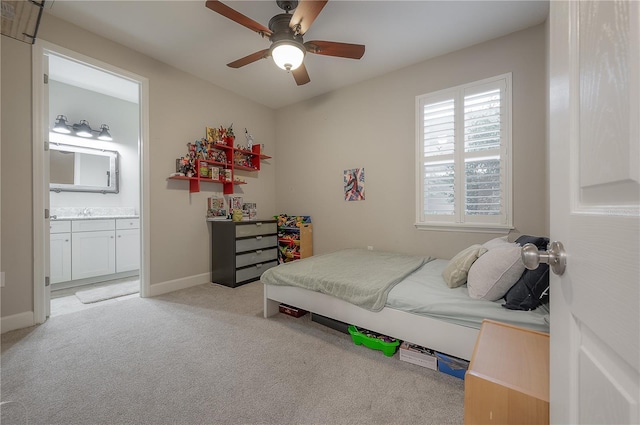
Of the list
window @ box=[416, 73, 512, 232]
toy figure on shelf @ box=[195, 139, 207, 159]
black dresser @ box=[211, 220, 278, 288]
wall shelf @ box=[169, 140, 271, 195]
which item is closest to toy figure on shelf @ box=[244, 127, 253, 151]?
wall shelf @ box=[169, 140, 271, 195]

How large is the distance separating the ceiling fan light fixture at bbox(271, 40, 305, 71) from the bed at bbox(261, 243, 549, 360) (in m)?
1.76

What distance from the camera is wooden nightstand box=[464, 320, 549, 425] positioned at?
811 mm

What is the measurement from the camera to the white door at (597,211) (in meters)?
0.33

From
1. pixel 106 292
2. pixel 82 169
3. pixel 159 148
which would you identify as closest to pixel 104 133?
pixel 82 169

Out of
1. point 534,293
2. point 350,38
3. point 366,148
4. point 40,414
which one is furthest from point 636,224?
point 366,148

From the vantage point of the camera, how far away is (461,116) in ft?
9.18

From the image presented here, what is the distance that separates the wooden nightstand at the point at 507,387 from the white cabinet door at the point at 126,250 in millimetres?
4552

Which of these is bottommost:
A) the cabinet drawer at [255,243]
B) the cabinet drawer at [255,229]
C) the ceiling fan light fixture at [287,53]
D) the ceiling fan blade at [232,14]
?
the cabinet drawer at [255,243]

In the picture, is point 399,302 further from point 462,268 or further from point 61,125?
point 61,125

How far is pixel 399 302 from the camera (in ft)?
5.58

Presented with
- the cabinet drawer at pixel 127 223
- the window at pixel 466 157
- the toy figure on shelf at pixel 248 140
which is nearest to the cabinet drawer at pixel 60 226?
the cabinet drawer at pixel 127 223

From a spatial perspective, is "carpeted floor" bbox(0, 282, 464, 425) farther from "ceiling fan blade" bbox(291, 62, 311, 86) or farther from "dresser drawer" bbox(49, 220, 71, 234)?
"ceiling fan blade" bbox(291, 62, 311, 86)

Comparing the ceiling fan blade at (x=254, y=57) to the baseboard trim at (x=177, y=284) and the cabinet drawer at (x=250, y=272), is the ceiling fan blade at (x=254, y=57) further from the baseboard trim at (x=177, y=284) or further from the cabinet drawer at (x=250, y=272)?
the baseboard trim at (x=177, y=284)

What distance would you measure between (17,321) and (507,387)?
343 centimetres
